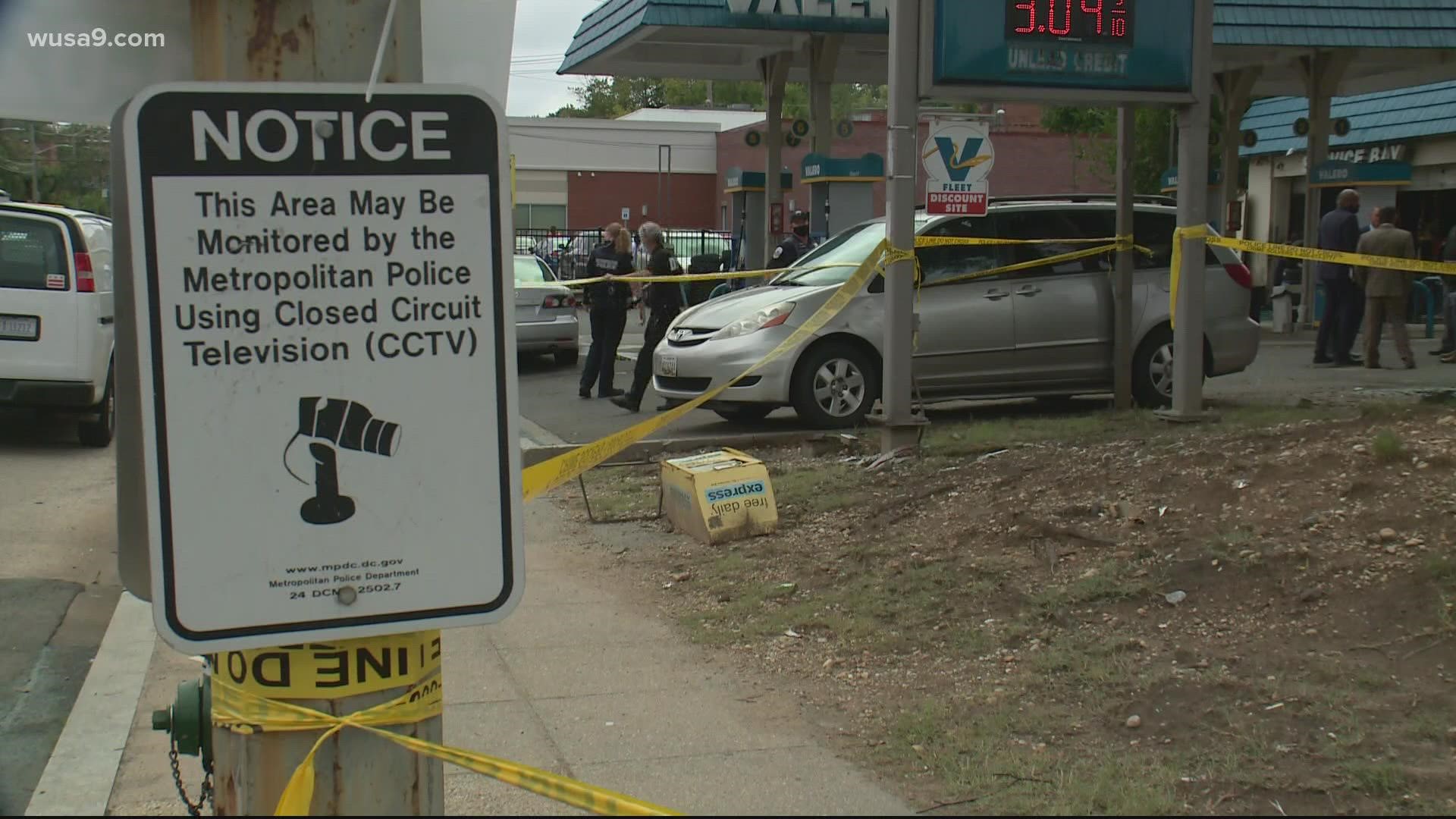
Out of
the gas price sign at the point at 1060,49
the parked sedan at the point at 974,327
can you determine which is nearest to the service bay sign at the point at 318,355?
the gas price sign at the point at 1060,49

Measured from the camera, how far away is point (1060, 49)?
9.35 metres

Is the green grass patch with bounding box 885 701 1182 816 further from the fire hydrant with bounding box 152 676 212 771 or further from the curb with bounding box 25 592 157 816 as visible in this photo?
the curb with bounding box 25 592 157 816

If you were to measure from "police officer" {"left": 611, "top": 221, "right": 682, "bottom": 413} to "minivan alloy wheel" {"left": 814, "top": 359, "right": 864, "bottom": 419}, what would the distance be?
2.44 m

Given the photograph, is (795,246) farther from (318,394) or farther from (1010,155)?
(1010,155)

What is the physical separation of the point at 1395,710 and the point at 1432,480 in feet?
6.39

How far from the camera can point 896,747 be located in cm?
481

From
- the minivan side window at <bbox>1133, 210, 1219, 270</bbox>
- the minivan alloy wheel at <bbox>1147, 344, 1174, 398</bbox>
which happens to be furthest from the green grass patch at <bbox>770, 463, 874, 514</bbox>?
the minivan side window at <bbox>1133, 210, 1219, 270</bbox>

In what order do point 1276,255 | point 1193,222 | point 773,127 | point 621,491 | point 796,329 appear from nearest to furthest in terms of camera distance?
point 621,491 → point 1193,222 → point 1276,255 → point 796,329 → point 773,127

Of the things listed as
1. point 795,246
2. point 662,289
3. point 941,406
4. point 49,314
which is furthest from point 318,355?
point 795,246

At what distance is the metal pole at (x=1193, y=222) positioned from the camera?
32.4ft

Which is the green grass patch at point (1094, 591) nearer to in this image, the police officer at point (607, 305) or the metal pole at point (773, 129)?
the police officer at point (607, 305)

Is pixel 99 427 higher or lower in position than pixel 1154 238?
lower

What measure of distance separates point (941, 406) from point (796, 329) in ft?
8.13

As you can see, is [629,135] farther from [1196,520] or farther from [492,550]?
[492,550]
